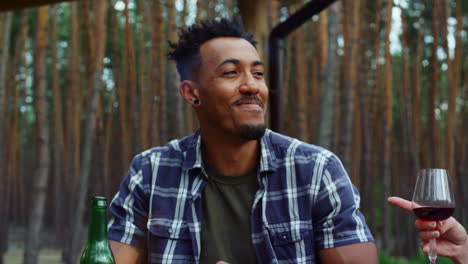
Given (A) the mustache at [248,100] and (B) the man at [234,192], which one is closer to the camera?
(B) the man at [234,192]

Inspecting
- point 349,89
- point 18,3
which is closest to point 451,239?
point 18,3

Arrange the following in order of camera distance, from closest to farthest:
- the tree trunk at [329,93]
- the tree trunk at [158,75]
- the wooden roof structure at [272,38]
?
1. the wooden roof structure at [272,38]
2. the tree trunk at [329,93]
3. the tree trunk at [158,75]

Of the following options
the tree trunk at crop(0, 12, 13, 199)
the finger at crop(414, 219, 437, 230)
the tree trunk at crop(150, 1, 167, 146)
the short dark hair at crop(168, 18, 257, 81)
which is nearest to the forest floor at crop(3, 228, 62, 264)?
the tree trunk at crop(0, 12, 13, 199)

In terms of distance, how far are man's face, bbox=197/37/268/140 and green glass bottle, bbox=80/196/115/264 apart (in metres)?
0.56

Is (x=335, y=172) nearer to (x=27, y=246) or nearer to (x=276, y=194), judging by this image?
(x=276, y=194)

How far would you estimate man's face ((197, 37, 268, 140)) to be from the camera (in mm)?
1591

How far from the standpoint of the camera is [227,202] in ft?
5.09

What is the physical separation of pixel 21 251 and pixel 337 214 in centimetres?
1112

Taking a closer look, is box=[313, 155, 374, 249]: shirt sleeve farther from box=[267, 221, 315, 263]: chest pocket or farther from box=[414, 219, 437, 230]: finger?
box=[414, 219, 437, 230]: finger

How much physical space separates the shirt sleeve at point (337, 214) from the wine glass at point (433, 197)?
0.52 feet

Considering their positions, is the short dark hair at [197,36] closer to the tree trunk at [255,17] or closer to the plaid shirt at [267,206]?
the plaid shirt at [267,206]

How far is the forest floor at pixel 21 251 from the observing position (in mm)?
9266

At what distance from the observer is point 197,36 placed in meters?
1.78

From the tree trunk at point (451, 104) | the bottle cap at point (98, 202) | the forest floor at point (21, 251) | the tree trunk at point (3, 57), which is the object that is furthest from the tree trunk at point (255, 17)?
the forest floor at point (21, 251)
